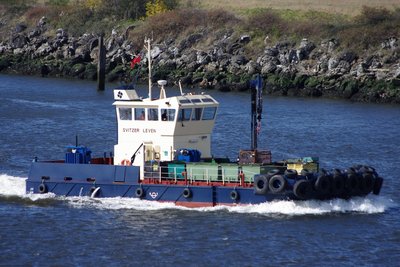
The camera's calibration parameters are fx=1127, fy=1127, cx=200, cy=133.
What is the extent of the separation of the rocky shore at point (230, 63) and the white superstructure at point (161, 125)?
2634cm

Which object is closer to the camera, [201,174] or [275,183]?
[275,183]

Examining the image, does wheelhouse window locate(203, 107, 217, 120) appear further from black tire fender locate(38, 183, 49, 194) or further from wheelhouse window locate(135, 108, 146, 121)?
black tire fender locate(38, 183, 49, 194)

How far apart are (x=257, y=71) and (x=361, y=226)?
35.9 metres

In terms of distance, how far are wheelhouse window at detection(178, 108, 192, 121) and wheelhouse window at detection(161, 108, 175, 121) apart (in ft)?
0.65

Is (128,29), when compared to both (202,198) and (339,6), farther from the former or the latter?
(202,198)

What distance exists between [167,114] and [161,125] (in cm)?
37

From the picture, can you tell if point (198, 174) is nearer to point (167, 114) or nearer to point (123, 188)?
point (167, 114)

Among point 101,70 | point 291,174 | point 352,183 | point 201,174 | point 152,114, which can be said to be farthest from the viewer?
point 101,70

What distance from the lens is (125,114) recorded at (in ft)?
107

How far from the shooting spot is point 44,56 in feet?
249

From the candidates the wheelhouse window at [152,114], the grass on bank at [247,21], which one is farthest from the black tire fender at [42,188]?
the grass on bank at [247,21]

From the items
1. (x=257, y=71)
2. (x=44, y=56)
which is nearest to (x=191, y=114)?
(x=257, y=71)

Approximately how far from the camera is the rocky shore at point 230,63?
6012 centimetres

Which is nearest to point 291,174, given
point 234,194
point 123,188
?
point 234,194
